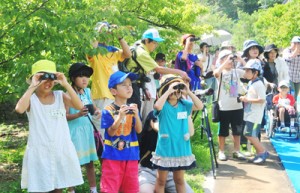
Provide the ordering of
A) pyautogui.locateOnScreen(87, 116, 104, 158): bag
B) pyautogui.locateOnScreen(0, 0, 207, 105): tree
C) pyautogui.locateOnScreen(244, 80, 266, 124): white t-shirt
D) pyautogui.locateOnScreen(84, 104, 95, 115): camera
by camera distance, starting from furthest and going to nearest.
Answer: pyautogui.locateOnScreen(244, 80, 266, 124): white t-shirt < pyautogui.locateOnScreen(87, 116, 104, 158): bag < pyautogui.locateOnScreen(84, 104, 95, 115): camera < pyautogui.locateOnScreen(0, 0, 207, 105): tree

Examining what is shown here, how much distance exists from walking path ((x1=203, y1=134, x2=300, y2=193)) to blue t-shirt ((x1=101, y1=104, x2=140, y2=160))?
1.76 m

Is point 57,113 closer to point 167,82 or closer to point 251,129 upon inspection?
point 167,82

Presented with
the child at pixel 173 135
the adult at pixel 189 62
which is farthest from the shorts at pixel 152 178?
the adult at pixel 189 62

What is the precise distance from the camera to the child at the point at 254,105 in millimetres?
6742

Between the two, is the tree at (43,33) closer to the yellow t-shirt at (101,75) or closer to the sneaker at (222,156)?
the yellow t-shirt at (101,75)

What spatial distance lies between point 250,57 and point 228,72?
1251mm

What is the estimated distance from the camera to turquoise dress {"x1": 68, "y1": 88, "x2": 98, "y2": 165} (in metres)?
4.69

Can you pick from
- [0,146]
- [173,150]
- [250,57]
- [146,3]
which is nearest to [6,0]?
[173,150]

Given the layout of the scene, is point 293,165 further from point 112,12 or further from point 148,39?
point 112,12

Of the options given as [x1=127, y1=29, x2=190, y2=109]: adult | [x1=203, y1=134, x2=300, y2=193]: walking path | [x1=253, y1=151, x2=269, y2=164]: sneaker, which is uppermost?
[x1=127, y1=29, x2=190, y2=109]: adult

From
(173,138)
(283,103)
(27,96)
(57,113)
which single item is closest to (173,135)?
(173,138)

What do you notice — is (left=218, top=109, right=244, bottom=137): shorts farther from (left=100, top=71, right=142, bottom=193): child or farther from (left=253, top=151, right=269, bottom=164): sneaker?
(left=100, top=71, right=142, bottom=193): child

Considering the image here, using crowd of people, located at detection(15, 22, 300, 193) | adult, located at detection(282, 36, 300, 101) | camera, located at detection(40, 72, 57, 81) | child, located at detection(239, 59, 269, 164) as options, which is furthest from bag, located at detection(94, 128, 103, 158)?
adult, located at detection(282, 36, 300, 101)

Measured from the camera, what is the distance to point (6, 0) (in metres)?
4.23
